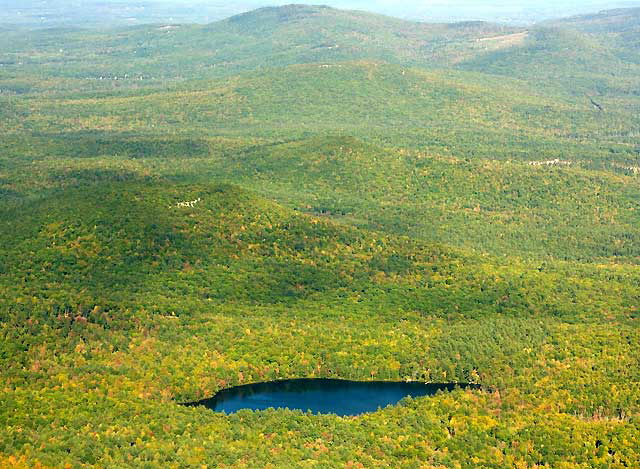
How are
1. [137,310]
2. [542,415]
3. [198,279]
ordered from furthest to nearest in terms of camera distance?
1. [198,279]
2. [137,310]
3. [542,415]

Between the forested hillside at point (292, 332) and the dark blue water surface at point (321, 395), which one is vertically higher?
the forested hillside at point (292, 332)

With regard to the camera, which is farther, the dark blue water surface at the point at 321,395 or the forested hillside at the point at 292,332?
the dark blue water surface at the point at 321,395

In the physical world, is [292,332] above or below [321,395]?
above

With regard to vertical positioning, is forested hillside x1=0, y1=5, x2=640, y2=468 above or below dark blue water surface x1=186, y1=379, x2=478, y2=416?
above

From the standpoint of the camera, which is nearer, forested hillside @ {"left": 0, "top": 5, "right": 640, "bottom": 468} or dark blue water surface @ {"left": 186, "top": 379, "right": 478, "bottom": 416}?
forested hillside @ {"left": 0, "top": 5, "right": 640, "bottom": 468}

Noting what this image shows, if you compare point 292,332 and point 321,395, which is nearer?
point 321,395

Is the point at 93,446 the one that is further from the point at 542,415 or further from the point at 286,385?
the point at 542,415

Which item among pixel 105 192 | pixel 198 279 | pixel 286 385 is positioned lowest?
pixel 286 385

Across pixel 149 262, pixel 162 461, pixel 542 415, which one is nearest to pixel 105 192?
pixel 149 262
